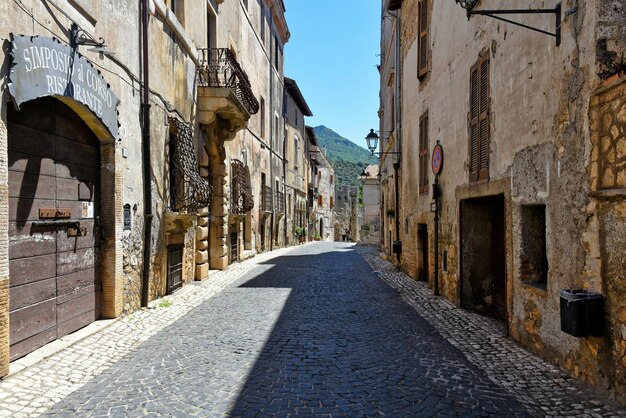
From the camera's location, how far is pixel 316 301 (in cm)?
895

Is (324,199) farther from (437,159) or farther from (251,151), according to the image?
(437,159)

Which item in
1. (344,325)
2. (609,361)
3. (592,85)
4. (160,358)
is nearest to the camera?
(609,361)

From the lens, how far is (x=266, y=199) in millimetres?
21625

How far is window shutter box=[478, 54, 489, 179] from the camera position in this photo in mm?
7175

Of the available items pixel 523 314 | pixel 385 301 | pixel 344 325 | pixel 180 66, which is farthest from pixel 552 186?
pixel 180 66

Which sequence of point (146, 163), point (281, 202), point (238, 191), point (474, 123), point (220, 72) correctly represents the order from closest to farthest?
1. point (474, 123)
2. point (146, 163)
3. point (220, 72)
4. point (238, 191)
5. point (281, 202)

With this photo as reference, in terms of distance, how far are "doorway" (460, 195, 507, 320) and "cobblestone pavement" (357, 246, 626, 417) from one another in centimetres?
42

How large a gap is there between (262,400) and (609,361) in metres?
3.08

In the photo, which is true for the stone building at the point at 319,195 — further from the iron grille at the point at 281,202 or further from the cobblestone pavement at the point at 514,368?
the cobblestone pavement at the point at 514,368

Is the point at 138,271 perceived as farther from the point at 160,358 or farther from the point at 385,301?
the point at 385,301

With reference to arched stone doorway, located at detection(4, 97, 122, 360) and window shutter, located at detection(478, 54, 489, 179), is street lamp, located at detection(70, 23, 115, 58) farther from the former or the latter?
window shutter, located at detection(478, 54, 489, 179)

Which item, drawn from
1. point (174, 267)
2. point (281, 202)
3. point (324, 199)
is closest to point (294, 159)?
point (281, 202)

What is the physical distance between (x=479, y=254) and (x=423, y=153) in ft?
13.5

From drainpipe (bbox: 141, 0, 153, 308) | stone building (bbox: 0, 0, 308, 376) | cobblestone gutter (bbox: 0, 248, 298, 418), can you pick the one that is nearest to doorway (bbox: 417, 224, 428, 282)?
stone building (bbox: 0, 0, 308, 376)
